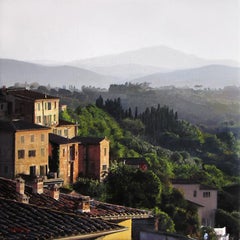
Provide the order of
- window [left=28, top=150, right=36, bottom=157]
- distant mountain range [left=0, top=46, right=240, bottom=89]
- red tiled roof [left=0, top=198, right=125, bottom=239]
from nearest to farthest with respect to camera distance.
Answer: red tiled roof [left=0, top=198, right=125, bottom=239] → distant mountain range [left=0, top=46, right=240, bottom=89] → window [left=28, top=150, right=36, bottom=157]

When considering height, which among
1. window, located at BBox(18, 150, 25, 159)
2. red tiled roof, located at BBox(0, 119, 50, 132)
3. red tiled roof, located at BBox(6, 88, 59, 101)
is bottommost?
window, located at BBox(18, 150, 25, 159)

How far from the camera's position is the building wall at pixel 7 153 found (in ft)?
22.2

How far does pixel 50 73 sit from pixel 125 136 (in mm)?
1921

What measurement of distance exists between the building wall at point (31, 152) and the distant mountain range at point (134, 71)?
410 millimetres

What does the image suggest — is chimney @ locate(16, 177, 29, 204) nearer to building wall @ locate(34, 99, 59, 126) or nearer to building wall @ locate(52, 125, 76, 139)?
building wall @ locate(34, 99, 59, 126)

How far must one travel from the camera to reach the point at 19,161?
691 centimetres

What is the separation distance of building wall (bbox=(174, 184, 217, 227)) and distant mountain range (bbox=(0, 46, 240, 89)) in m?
0.81

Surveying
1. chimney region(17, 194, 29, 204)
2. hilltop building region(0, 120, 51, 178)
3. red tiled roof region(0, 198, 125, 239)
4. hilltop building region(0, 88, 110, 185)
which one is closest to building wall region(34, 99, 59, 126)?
hilltop building region(0, 88, 110, 185)

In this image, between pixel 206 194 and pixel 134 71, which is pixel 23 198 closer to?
pixel 134 71

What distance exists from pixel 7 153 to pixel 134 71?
1270mm

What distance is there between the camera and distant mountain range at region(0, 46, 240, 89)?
642cm

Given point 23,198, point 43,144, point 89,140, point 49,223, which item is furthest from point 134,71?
point 49,223

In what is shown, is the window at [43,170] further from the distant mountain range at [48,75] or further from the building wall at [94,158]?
the distant mountain range at [48,75]

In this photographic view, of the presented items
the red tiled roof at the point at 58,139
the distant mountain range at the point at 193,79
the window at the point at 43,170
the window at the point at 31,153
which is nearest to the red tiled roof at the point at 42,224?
the window at the point at 43,170
